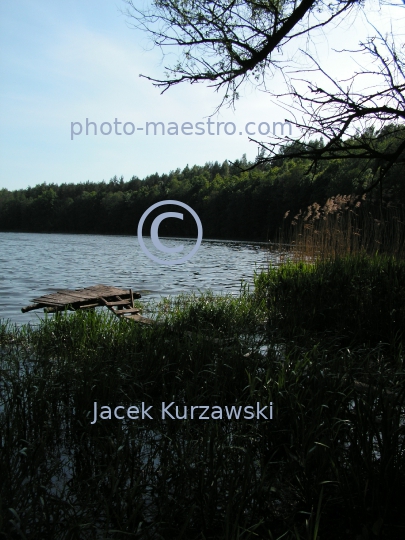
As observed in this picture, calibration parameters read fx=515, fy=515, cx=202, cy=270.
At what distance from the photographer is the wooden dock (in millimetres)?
8695

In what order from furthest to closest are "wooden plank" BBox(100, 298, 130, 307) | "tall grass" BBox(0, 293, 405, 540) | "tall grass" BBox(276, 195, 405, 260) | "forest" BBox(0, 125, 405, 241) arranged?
"forest" BBox(0, 125, 405, 241), "tall grass" BBox(276, 195, 405, 260), "wooden plank" BBox(100, 298, 130, 307), "tall grass" BBox(0, 293, 405, 540)

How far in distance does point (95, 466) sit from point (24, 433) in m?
0.56

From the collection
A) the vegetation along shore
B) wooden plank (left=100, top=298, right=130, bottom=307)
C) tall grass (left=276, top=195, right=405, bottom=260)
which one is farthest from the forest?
the vegetation along shore

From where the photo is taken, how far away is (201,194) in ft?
128

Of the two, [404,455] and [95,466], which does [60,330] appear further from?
[404,455]

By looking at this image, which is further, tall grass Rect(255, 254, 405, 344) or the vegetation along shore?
tall grass Rect(255, 254, 405, 344)

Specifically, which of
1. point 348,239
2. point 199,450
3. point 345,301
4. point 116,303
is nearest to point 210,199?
point 348,239

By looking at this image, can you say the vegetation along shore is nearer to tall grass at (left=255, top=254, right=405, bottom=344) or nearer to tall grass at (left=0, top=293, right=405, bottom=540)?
tall grass at (left=0, top=293, right=405, bottom=540)

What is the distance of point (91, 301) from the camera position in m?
9.46

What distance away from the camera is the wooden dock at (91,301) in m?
8.70

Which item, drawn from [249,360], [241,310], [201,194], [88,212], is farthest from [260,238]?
[249,360]

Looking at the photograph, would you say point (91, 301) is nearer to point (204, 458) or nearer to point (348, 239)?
point (348, 239)

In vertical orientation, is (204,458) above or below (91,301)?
above

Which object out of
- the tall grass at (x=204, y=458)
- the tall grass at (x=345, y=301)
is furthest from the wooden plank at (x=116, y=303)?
the tall grass at (x=204, y=458)
